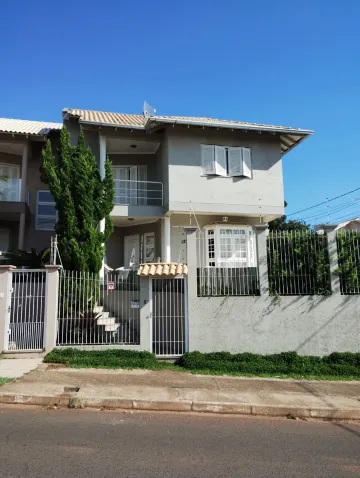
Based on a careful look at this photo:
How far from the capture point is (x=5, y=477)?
3.72 m

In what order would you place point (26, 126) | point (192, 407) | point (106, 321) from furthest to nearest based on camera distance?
point (26, 126), point (106, 321), point (192, 407)

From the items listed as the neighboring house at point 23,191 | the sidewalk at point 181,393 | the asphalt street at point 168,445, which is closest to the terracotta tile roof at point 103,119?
the neighboring house at point 23,191

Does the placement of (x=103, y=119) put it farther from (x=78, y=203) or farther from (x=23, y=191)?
(x=78, y=203)

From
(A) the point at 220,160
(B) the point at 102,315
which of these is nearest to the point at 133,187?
(A) the point at 220,160

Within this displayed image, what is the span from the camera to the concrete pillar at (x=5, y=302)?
9.84m

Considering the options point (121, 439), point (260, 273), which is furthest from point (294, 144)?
point (121, 439)

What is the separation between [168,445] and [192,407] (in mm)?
1973

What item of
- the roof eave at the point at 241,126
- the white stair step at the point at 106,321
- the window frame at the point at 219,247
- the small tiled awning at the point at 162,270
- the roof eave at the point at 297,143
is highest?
the roof eave at the point at 241,126

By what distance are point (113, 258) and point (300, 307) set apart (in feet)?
28.6

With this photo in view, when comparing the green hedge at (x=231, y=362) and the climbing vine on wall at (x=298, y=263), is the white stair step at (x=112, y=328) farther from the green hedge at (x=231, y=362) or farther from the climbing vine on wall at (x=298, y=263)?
the climbing vine on wall at (x=298, y=263)

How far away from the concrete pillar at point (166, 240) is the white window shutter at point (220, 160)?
2.65 metres

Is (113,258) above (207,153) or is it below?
below

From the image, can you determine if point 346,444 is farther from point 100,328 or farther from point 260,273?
point 100,328

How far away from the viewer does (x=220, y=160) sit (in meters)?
14.9
